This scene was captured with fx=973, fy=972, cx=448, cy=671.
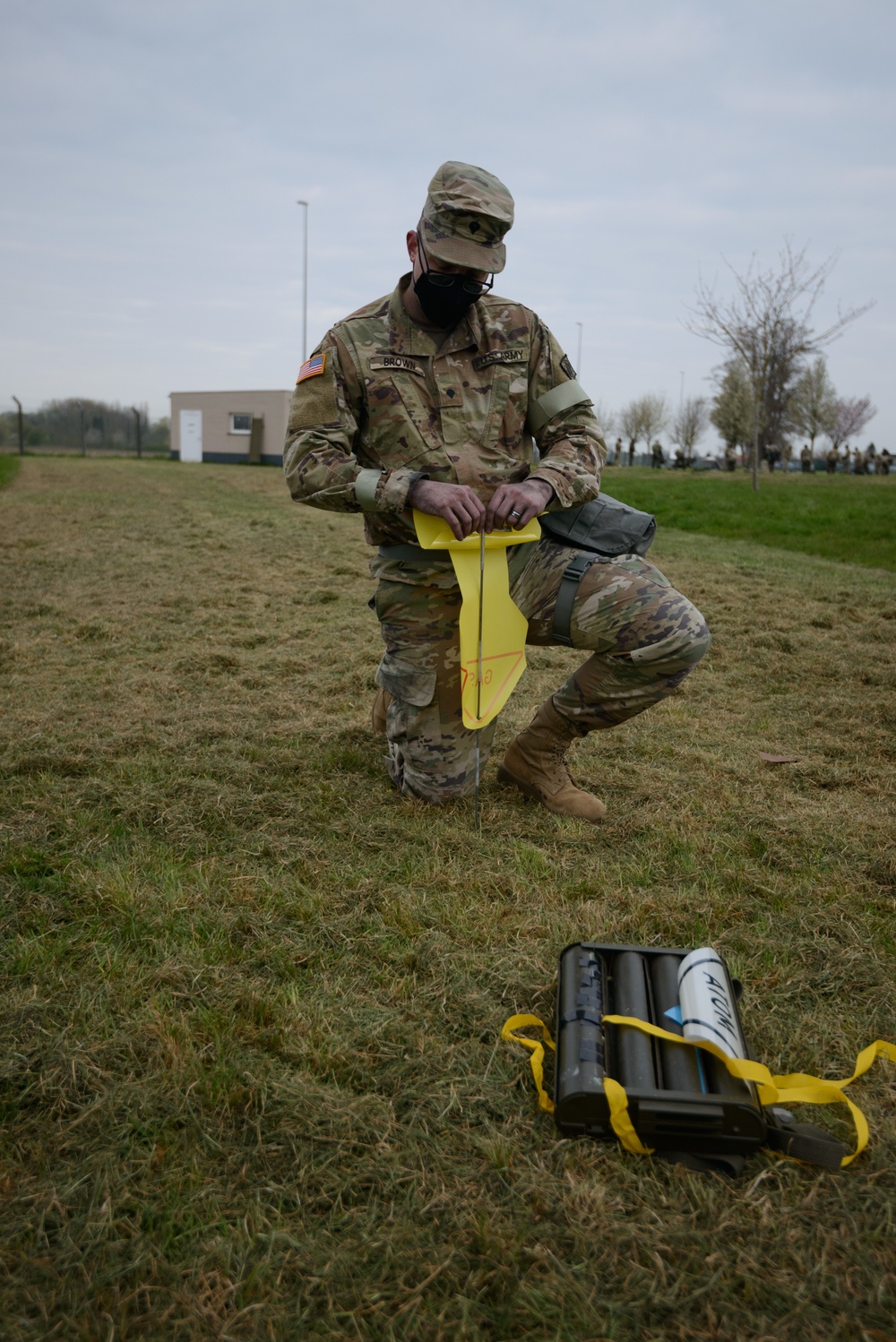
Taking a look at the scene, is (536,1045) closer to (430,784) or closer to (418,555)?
(430,784)

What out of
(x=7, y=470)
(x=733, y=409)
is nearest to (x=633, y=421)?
(x=733, y=409)

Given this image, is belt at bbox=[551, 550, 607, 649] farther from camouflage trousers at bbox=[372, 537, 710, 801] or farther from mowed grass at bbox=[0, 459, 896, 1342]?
mowed grass at bbox=[0, 459, 896, 1342]

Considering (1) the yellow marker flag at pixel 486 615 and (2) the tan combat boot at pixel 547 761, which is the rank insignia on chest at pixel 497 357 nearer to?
(1) the yellow marker flag at pixel 486 615

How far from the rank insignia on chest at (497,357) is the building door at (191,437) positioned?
37788mm

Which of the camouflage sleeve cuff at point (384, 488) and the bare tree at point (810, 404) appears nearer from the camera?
the camouflage sleeve cuff at point (384, 488)

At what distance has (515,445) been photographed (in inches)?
134

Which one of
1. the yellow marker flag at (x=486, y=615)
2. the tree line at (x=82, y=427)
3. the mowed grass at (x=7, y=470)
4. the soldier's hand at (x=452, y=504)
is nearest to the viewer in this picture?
the soldier's hand at (x=452, y=504)

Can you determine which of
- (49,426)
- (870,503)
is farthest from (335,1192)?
(49,426)

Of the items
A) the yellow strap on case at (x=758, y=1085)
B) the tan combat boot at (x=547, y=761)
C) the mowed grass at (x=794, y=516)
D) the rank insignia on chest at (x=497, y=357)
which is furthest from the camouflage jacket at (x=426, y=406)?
the mowed grass at (x=794, y=516)

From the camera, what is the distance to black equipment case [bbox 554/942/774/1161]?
5.44ft

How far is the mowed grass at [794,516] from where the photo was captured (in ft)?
37.7

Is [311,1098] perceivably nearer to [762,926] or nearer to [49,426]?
[762,926]

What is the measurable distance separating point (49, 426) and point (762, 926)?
137 feet

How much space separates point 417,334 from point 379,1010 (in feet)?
7.22
